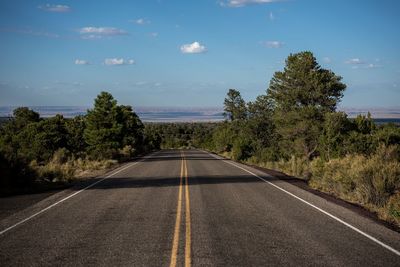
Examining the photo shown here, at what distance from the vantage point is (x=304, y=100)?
44469 mm

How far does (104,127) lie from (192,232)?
39656mm

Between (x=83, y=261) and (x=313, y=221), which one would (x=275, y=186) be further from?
(x=83, y=261)

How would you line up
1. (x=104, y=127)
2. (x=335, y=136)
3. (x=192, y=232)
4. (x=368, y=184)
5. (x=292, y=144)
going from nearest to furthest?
(x=192, y=232), (x=368, y=184), (x=335, y=136), (x=292, y=144), (x=104, y=127)

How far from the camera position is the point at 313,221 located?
11477 millimetres

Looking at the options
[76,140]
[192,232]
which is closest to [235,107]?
[76,140]

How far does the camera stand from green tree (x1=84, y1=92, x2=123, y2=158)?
1788 inches

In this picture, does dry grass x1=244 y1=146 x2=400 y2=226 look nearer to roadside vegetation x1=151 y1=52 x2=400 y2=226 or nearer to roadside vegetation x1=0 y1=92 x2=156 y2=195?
roadside vegetation x1=151 y1=52 x2=400 y2=226

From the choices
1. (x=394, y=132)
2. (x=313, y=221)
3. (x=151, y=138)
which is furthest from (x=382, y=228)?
(x=151, y=138)

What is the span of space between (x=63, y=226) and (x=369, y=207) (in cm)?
932

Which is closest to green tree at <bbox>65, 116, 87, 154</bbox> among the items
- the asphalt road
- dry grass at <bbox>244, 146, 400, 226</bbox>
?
the asphalt road

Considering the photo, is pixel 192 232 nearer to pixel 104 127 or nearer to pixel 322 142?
pixel 322 142

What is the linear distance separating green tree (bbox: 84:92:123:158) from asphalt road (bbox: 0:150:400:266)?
95.4 ft

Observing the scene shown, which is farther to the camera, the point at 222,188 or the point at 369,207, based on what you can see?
the point at 222,188

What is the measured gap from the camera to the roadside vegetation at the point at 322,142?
51.9 feet
